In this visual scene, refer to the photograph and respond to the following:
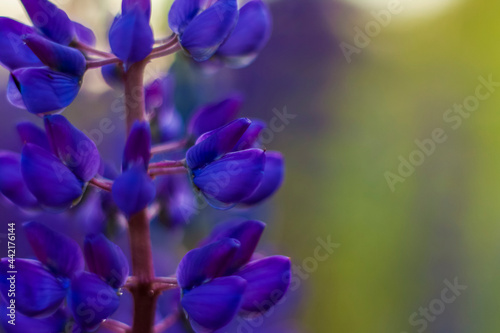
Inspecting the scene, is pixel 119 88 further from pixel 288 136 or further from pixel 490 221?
pixel 490 221

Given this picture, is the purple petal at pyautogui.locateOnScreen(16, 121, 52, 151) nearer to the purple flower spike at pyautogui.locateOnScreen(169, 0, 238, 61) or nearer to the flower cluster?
the flower cluster

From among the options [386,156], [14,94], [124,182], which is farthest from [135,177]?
[386,156]

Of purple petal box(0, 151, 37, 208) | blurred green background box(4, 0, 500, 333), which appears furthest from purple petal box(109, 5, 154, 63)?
blurred green background box(4, 0, 500, 333)

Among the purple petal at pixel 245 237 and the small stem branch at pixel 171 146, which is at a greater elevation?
the small stem branch at pixel 171 146

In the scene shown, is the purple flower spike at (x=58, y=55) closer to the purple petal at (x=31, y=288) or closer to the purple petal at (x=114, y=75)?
the purple petal at (x=114, y=75)

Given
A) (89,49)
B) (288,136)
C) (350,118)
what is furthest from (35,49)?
(350,118)

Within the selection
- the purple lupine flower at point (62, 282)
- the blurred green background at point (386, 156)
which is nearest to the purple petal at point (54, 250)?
the purple lupine flower at point (62, 282)
